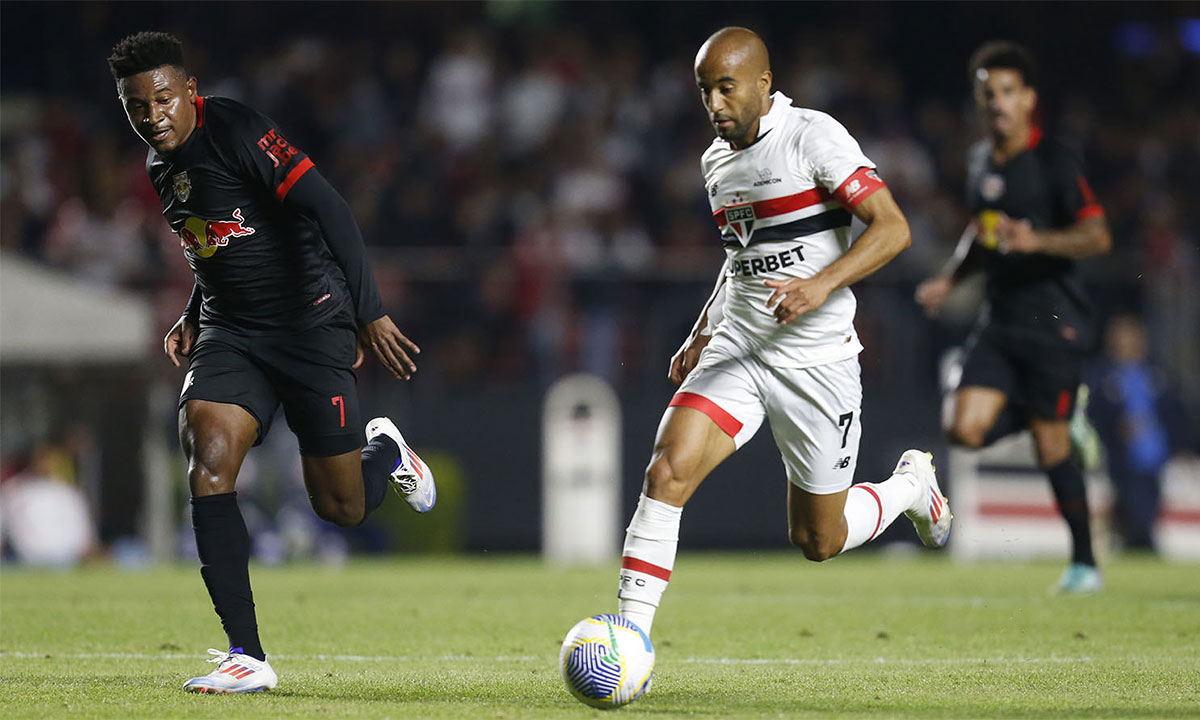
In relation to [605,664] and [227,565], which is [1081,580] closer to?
[605,664]

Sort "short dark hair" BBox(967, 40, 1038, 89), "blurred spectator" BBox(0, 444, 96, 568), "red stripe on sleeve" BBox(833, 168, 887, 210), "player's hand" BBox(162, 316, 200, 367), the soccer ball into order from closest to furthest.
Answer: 1. the soccer ball
2. "red stripe on sleeve" BBox(833, 168, 887, 210)
3. "player's hand" BBox(162, 316, 200, 367)
4. "short dark hair" BBox(967, 40, 1038, 89)
5. "blurred spectator" BBox(0, 444, 96, 568)

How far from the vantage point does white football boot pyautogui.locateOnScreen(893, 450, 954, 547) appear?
6.99 m

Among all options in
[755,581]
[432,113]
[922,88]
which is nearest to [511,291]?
[432,113]

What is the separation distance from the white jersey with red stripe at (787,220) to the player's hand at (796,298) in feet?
1.31

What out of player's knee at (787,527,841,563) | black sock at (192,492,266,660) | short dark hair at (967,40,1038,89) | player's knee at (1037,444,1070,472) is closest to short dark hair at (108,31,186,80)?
black sock at (192,492,266,660)

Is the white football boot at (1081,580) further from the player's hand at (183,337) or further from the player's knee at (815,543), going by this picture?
the player's hand at (183,337)

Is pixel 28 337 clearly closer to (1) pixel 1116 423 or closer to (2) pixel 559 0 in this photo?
(2) pixel 559 0

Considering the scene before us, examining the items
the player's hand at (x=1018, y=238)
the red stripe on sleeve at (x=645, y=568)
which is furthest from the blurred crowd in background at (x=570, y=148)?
the red stripe on sleeve at (x=645, y=568)

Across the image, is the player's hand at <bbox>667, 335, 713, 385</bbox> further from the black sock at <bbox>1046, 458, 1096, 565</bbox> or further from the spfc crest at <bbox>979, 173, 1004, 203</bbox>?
the black sock at <bbox>1046, 458, 1096, 565</bbox>

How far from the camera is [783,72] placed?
18.3 metres

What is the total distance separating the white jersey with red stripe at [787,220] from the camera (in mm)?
5680

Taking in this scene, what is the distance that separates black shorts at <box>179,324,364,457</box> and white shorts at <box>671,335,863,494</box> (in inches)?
50.8

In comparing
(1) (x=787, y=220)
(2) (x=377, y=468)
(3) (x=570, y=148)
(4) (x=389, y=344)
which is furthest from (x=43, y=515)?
(1) (x=787, y=220)

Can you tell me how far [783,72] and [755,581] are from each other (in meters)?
8.70
